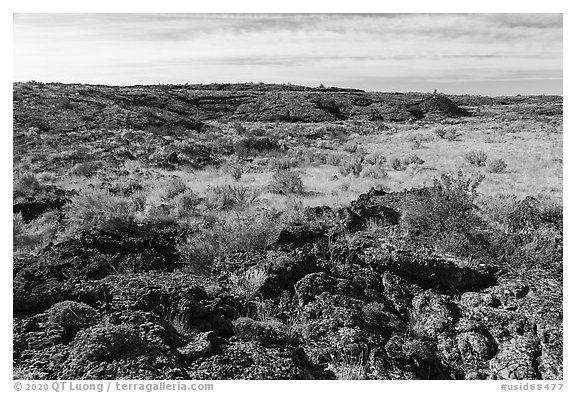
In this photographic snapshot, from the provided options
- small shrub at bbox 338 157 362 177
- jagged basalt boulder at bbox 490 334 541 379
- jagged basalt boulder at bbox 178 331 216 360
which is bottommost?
jagged basalt boulder at bbox 490 334 541 379

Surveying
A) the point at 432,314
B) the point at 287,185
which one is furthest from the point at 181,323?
the point at 287,185

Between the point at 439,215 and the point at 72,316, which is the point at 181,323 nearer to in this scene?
the point at 72,316

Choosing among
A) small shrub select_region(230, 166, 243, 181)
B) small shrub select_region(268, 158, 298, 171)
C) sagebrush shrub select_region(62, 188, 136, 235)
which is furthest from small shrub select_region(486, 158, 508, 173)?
sagebrush shrub select_region(62, 188, 136, 235)

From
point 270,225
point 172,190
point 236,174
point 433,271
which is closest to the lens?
point 433,271

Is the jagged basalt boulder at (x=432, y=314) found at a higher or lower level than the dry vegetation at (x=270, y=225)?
lower

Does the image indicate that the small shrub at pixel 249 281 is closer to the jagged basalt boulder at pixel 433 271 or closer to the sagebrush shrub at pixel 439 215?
the jagged basalt boulder at pixel 433 271

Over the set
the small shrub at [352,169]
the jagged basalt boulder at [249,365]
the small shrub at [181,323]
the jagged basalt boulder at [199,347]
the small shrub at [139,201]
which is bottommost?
the jagged basalt boulder at [249,365]

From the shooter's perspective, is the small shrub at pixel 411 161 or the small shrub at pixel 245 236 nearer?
the small shrub at pixel 245 236

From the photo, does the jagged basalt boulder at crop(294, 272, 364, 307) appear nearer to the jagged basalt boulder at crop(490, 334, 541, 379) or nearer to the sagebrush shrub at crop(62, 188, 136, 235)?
the jagged basalt boulder at crop(490, 334, 541, 379)

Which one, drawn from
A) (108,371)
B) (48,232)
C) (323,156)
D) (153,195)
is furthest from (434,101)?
(108,371)

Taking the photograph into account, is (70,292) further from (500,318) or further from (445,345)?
(500,318)

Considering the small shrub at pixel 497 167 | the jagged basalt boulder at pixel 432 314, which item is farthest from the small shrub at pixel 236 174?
the jagged basalt boulder at pixel 432 314

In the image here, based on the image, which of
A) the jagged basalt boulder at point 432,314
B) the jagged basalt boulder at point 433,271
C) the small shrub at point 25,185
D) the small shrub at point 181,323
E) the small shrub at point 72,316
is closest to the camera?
the small shrub at point 72,316

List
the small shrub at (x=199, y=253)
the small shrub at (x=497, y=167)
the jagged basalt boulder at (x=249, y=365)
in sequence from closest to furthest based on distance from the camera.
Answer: the jagged basalt boulder at (x=249, y=365) → the small shrub at (x=199, y=253) → the small shrub at (x=497, y=167)
